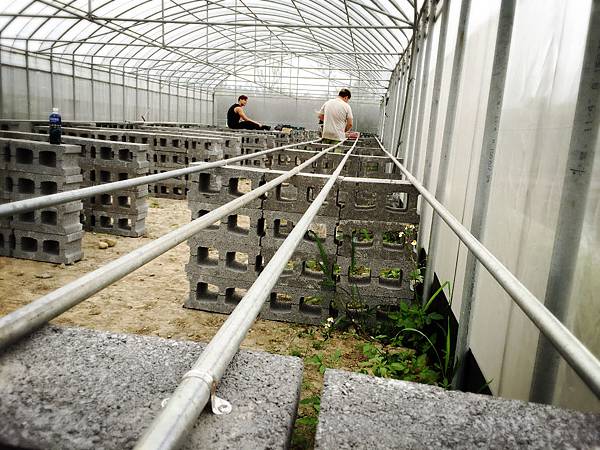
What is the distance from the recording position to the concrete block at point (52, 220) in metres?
6.08

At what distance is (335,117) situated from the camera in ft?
33.6

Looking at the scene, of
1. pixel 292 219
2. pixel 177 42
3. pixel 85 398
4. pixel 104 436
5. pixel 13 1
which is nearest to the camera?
pixel 104 436

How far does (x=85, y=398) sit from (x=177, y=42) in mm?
25718

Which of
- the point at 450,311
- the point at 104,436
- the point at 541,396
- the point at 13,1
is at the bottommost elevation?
the point at 450,311

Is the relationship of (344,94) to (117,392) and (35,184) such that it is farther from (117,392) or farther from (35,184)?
(117,392)

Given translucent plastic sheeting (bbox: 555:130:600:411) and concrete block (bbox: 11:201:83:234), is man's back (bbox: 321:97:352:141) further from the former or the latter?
translucent plastic sheeting (bbox: 555:130:600:411)

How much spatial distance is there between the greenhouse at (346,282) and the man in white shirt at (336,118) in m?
0.05

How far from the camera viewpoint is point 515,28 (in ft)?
10.3

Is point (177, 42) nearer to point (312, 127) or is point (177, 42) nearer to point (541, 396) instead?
point (312, 127)

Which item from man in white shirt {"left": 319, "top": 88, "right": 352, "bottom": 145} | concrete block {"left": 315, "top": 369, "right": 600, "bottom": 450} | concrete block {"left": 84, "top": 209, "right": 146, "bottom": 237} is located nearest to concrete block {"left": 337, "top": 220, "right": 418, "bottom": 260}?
concrete block {"left": 315, "top": 369, "right": 600, "bottom": 450}

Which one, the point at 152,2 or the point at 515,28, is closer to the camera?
the point at 515,28

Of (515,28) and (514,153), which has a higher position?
(515,28)

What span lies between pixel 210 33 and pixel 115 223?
1846 centimetres

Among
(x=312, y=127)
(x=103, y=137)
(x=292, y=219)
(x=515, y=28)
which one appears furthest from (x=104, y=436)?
(x=312, y=127)
